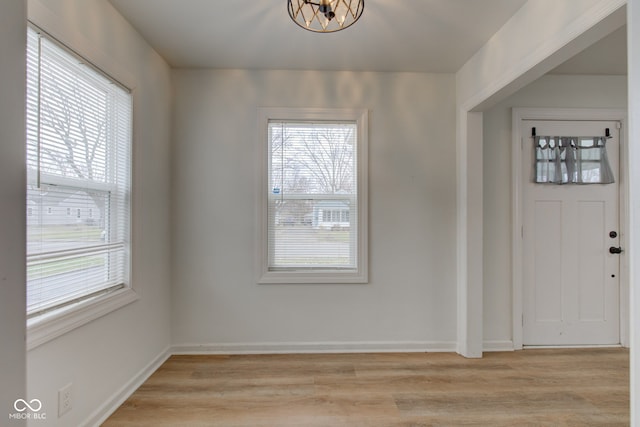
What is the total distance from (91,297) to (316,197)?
5.95 feet

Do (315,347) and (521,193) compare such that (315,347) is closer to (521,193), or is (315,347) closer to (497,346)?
(497,346)

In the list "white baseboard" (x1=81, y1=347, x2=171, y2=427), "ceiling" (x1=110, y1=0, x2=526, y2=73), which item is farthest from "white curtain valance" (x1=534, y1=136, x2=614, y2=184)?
"white baseboard" (x1=81, y1=347, x2=171, y2=427)

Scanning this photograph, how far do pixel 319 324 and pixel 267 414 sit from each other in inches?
39.4

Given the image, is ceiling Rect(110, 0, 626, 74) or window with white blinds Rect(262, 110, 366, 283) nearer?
ceiling Rect(110, 0, 626, 74)

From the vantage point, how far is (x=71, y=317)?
1.70 metres

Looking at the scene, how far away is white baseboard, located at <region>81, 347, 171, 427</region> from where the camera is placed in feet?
6.20

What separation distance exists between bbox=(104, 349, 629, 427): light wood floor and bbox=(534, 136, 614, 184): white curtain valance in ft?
5.20

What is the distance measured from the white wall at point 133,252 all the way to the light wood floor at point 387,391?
269 millimetres

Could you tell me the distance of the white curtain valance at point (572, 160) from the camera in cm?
295

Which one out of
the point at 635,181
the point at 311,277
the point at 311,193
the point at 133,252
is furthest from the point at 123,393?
the point at 635,181

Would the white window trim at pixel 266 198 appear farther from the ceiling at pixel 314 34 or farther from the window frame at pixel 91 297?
the window frame at pixel 91 297

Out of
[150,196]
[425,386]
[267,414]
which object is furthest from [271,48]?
[425,386]

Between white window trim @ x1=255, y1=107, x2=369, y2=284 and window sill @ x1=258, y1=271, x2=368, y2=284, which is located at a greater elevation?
white window trim @ x1=255, y1=107, x2=369, y2=284

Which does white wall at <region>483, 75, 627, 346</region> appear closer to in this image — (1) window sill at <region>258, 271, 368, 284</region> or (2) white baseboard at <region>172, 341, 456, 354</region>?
(2) white baseboard at <region>172, 341, 456, 354</region>
